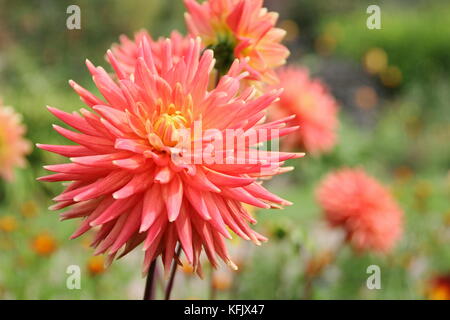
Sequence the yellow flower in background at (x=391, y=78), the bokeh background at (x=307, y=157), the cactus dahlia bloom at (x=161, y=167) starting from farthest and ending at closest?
the yellow flower in background at (x=391, y=78) → the bokeh background at (x=307, y=157) → the cactus dahlia bloom at (x=161, y=167)

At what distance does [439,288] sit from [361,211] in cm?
57

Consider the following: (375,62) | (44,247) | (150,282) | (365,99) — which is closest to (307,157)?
(365,99)

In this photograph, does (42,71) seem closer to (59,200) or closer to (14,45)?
(14,45)

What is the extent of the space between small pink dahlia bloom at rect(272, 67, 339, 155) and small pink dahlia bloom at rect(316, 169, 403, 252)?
21cm

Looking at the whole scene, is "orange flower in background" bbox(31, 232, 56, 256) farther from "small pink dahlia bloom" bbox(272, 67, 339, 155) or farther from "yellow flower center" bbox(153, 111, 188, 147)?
"yellow flower center" bbox(153, 111, 188, 147)

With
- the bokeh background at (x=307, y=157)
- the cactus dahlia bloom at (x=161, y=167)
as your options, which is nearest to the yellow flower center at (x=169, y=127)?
the cactus dahlia bloom at (x=161, y=167)

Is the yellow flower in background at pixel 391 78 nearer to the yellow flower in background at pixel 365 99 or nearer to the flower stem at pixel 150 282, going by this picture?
the yellow flower in background at pixel 365 99

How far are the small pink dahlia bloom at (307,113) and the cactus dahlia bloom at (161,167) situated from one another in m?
1.32

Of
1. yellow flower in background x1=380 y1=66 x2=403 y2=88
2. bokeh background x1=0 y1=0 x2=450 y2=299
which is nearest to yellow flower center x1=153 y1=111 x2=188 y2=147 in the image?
bokeh background x1=0 y1=0 x2=450 y2=299

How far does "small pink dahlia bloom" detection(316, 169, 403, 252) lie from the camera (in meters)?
2.37

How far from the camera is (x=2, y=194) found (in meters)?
4.32

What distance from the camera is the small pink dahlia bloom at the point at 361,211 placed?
237 centimetres

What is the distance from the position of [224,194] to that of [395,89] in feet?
23.9
